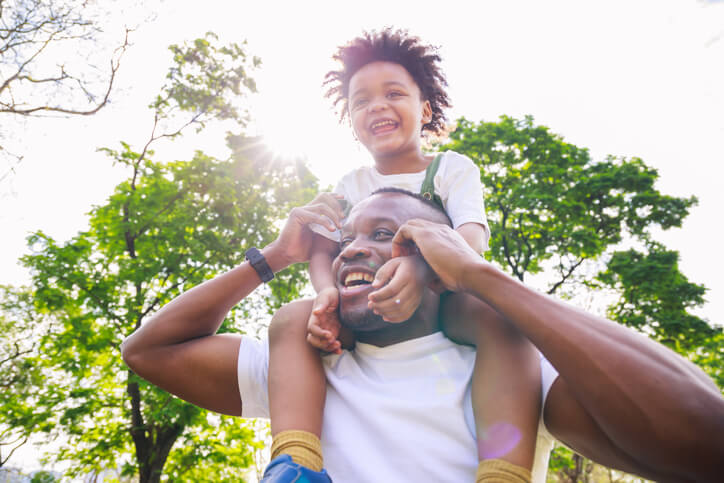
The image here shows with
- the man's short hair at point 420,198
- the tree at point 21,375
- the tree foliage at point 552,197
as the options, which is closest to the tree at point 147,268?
the tree at point 21,375

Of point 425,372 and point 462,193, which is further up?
point 462,193

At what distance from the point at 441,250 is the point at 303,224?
3.28 feet

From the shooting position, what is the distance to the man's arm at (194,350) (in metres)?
1.94

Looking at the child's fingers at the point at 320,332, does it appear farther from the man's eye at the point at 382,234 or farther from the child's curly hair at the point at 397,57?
the child's curly hair at the point at 397,57

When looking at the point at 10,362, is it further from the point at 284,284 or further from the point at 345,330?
the point at 345,330

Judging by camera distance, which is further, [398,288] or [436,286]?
[436,286]

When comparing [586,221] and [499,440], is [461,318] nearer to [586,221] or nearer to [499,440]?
[499,440]

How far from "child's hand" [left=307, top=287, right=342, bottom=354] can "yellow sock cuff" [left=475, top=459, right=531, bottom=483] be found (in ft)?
2.35

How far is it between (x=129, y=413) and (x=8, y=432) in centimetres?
278

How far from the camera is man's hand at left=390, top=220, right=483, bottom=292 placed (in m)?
1.48

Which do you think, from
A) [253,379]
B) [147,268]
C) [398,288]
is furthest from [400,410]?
[147,268]

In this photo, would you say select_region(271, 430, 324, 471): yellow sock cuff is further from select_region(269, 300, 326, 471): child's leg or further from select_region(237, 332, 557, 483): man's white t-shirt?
select_region(237, 332, 557, 483): man's white t-shirt

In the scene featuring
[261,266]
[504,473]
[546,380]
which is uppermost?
[261,266]

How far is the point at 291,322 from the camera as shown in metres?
1.87
